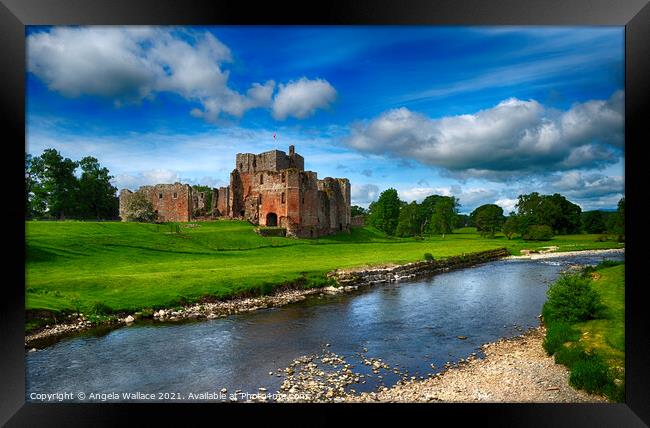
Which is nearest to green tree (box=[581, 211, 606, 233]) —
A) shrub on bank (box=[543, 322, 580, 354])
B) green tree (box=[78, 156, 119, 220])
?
shrub on bank (box=[543, 322, 580, 354])

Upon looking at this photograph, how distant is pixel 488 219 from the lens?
2511cm

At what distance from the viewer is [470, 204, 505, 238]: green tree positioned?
22780 millimetres

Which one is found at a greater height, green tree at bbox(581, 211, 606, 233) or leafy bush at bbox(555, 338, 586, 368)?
green tree at bbox(581, 211, 606, 233)

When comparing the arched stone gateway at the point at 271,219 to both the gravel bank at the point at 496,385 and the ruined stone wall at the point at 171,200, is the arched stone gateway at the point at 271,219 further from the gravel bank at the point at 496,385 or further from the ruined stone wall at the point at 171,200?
the gravel bank at the point at 496,385

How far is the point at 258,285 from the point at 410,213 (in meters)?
24.8

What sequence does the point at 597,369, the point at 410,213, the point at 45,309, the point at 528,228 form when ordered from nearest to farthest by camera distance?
the point at 597,369 < the point at 45,309 < the point at 528,228 < the point at 410,213

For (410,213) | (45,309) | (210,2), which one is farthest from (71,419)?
(410,213)

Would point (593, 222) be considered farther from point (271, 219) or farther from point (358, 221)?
point (358, 221)

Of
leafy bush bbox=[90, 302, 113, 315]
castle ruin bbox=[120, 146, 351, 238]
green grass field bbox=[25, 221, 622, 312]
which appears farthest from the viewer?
castle ruin bbox=[120, 146, 351, 238]

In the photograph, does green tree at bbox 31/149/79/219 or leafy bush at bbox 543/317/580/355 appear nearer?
leafy bush at bbox 543/317/580/355

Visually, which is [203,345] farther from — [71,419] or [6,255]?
[6,255]

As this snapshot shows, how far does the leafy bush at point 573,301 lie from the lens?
9.59 metres

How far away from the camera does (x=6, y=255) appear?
20.9ft

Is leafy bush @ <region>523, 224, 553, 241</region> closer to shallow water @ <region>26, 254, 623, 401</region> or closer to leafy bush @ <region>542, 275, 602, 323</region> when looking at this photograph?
shallow water @ <region>26, 254, 623, 401</region>
